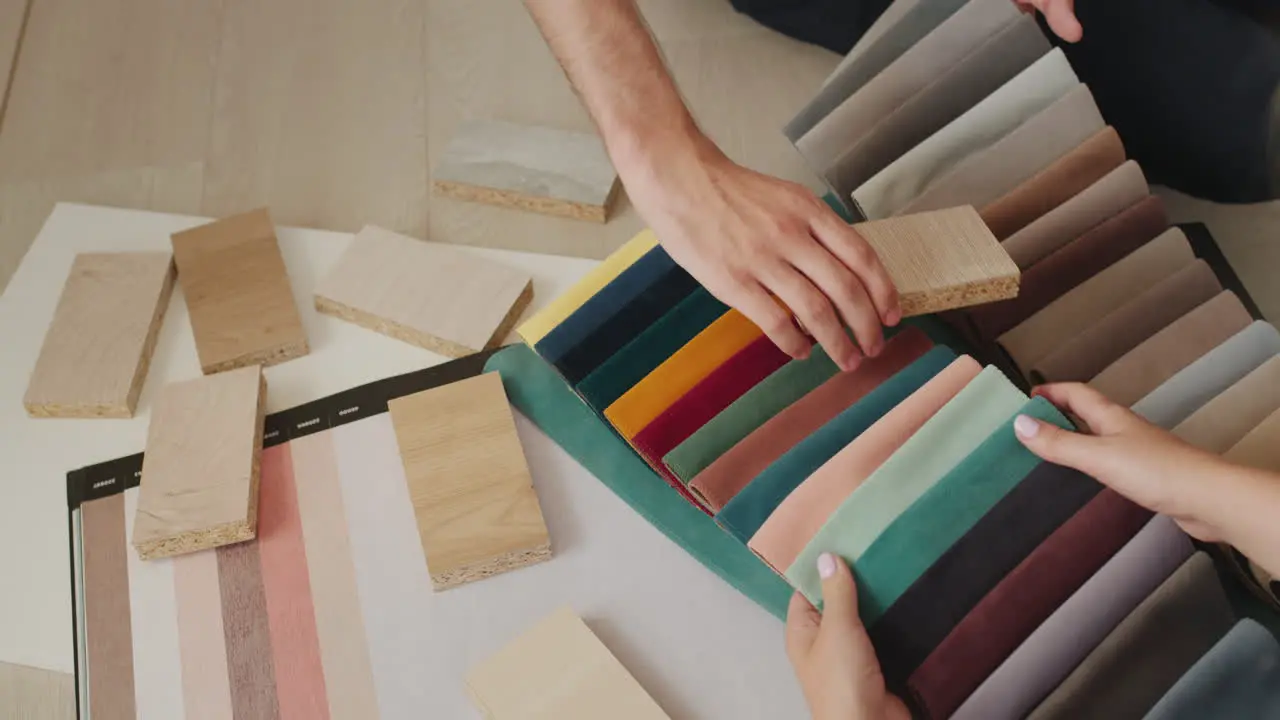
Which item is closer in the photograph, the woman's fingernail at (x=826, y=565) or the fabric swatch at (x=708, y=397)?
the woman's fingernail at (x=826, y=565)

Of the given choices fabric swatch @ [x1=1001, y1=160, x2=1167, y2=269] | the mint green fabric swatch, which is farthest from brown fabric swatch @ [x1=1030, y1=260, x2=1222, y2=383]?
the mint green fabric swatch

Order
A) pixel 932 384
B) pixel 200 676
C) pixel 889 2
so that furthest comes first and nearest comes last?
pixel 889 2 → pixel 200 676 → pixel 932 384

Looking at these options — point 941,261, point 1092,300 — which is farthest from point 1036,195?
point 941,261

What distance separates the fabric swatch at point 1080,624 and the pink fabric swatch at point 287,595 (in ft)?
2.12

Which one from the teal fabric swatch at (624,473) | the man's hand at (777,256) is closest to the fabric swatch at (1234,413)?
the man's hand at (777,256)

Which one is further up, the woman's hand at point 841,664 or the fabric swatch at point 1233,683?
the woman's hand at point 841,664

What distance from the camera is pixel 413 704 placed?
1.14m

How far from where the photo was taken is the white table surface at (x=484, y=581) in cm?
115

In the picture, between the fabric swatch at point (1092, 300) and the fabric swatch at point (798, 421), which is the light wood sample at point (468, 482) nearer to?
the fabric swatch at point (798, 421)

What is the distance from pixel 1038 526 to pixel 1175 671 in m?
0.16

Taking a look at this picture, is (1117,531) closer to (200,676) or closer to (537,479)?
(537,479)

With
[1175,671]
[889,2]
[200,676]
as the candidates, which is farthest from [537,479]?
[889,2]

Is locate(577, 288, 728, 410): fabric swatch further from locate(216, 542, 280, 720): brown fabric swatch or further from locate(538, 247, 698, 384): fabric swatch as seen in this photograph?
locate(216, 542, 280, 720): brown fabric swatch

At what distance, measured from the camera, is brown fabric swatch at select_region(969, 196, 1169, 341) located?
126cm
